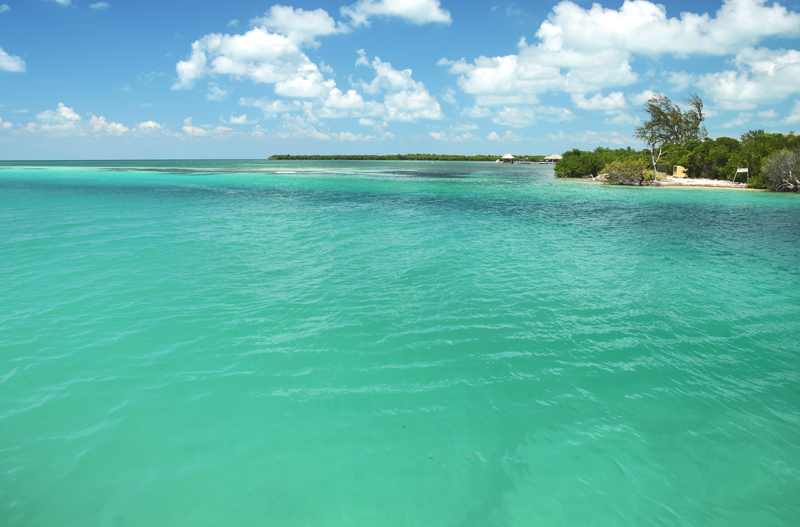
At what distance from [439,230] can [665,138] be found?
255 ft

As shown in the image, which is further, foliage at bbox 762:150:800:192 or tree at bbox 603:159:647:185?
tree at bbox 603:159:647:185

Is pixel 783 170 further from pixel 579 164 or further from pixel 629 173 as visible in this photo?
pixel 579 164

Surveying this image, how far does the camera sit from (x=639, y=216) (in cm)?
2683

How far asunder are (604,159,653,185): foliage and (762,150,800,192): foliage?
40.6 ft

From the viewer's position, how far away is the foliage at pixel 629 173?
5219cm

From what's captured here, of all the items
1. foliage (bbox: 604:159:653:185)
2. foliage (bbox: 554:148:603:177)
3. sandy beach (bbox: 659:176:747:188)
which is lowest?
sandy beach (bbox: 659:176:747:188)

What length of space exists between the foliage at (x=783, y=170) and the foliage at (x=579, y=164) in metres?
27.7

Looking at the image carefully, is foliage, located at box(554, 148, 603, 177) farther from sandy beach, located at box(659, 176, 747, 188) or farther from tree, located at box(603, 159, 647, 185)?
sandy beach, located at box(659, 176, 747, 188)

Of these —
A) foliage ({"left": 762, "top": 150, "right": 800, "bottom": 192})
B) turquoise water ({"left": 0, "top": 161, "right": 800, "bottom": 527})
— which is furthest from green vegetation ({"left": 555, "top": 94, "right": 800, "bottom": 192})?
turquoise water ({"left": 0, "top": 161, "right": 800, "bottom": 527})

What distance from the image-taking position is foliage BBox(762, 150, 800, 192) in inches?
1545

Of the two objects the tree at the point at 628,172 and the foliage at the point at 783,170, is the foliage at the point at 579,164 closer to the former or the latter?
the tree at the point at 628,172

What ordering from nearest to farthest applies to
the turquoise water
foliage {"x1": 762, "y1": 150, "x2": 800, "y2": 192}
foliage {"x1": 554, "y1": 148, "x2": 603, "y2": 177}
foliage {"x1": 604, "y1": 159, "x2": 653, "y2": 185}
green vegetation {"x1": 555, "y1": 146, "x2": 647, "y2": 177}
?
1. the turquoise water
2. foliage {"x1": 762, "y1": 150, "x2": 800, "y2": 192}
3. foliage {"x1": 604, "y1": 159, "x2": 653, "y2": 185}
4. green vegetation {"x1": 555, "y1": 146, "x2": 647, "y2": 177}
5. foliage {"x1": 554, "y1": 148, "x2": 603, "y2": 177}

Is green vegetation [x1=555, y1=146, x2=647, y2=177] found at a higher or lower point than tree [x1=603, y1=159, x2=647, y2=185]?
higher

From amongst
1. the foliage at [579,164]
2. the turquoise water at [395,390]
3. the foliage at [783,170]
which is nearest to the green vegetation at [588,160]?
the foliage at [579,164]
